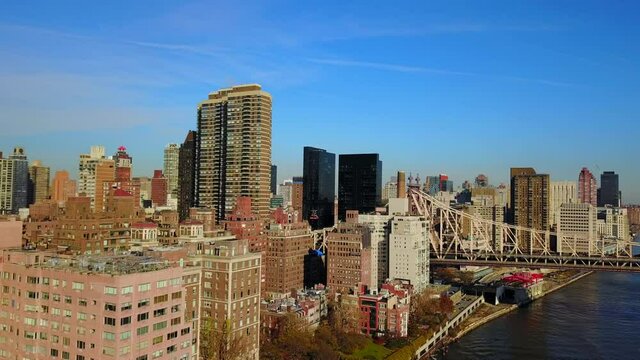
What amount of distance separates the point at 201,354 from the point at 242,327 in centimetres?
226

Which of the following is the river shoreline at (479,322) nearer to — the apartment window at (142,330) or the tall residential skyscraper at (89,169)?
the apartment window at (142,330)

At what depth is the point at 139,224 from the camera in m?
36.4

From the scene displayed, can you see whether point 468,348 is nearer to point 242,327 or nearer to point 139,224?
point 242,327

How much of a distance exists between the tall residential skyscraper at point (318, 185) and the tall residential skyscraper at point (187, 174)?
2323 centimetres

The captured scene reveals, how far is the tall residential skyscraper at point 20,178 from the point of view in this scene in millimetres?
76375

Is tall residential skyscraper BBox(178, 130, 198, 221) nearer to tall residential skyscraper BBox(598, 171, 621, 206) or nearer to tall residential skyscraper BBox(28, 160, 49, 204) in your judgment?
tall residential skyscraper BBox(28, 160, 49, 204)

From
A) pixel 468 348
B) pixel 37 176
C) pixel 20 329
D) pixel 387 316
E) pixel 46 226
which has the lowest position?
pixel 468 348

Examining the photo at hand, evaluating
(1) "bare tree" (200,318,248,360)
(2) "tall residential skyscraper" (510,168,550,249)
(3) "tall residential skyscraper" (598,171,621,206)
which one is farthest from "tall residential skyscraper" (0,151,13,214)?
(3) "tall residential skyscraper" (598,171,621,206)

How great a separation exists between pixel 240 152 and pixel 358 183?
34.8 metres

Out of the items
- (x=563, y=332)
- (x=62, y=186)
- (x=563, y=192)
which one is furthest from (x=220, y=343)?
(x=563, y=192)

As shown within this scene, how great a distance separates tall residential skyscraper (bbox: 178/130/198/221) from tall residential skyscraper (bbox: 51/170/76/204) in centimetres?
1313

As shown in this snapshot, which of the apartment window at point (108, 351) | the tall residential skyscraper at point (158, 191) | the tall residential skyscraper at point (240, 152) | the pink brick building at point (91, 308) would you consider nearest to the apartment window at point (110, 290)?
the pink brick building at point (91, 308)

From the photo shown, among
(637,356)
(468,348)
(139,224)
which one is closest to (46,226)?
(139,224)

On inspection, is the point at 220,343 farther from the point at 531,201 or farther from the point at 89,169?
the point at 531,201
